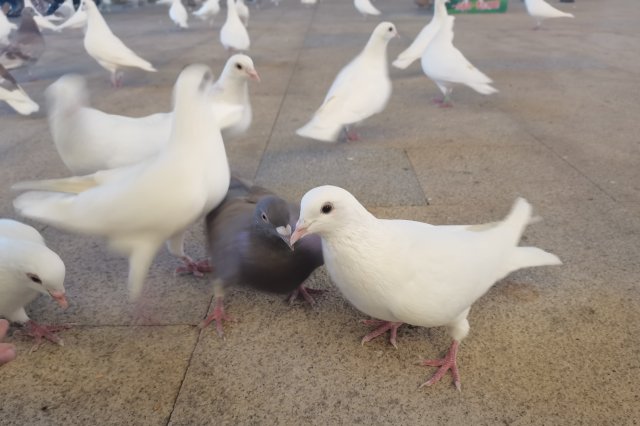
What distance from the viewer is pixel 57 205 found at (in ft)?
7.13

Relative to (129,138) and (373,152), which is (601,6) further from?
(129,138)

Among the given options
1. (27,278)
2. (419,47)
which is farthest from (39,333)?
(419,47)

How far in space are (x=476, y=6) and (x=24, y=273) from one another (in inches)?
549

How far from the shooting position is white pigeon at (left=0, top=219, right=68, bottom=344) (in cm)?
203

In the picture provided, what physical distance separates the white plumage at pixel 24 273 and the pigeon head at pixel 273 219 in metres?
0.89

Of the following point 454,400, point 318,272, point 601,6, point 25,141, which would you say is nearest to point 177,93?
point 318,272

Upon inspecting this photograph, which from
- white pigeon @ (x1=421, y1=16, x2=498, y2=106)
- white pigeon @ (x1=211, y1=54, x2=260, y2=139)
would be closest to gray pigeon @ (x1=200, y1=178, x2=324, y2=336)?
white pigeon @ (x1=211, y1=54, x2=260, y2=139)

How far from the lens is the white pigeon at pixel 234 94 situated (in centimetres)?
364

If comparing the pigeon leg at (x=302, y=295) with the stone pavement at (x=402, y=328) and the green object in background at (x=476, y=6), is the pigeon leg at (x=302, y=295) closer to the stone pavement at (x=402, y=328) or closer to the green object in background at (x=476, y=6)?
the stone pavement at (x=402, y=328)

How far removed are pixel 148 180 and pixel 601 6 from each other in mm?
16777

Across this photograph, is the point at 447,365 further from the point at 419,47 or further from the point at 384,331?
the point at 419,47

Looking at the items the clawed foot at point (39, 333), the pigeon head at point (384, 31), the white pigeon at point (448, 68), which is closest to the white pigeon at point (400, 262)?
the clawed foot at point (39, 333)

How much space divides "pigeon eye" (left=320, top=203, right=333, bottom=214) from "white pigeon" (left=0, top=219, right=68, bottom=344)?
3.93 feet

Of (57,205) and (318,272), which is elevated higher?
(57,205)
